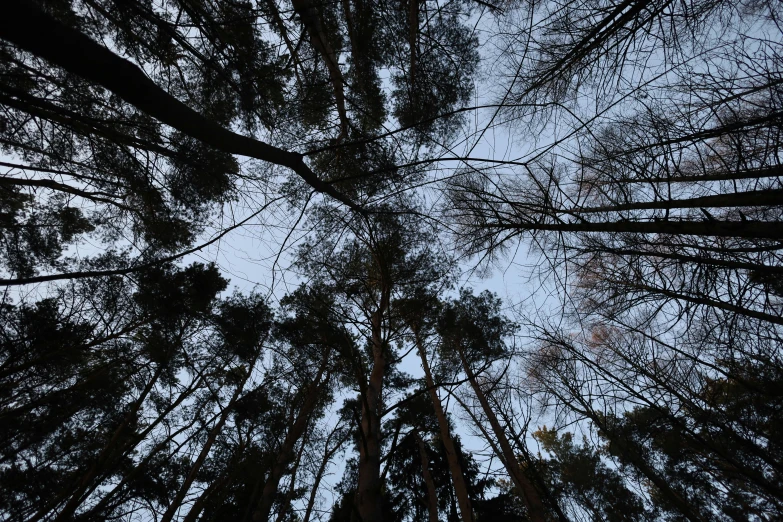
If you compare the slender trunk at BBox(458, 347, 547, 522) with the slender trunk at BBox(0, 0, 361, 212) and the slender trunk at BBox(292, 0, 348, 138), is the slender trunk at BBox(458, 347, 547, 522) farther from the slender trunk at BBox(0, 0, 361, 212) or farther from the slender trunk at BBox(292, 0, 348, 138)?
the slender trunk at BBox(292, 0, 348, 138)

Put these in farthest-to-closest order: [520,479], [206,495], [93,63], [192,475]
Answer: [520,479], [192,475], [206,495], [93,63]

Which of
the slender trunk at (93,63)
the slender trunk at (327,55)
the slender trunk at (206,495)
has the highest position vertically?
the slender trunk at (327,55)

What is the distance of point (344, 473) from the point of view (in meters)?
9.32

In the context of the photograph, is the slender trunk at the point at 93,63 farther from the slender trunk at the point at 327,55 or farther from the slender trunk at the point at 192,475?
the slender trunk at the point at 192,475

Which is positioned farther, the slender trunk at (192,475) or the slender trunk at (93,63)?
the slender trunk at (192,475)

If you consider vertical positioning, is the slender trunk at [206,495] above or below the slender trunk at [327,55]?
below

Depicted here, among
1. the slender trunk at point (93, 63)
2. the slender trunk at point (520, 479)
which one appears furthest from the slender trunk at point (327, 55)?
the slender trunk at point (520, 479)

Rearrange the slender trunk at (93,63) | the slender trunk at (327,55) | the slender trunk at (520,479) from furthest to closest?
the slender trunk at (520,479), the slender trunk at (327,55), the slender trunk at (93,63)

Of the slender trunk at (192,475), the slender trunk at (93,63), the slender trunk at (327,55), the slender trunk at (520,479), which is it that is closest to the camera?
the slender trunk at (93,63)

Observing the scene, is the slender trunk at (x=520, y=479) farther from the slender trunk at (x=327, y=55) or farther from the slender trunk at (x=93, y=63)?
the slender trunk at (x=327, y=55)

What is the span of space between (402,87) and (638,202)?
3.54 metres

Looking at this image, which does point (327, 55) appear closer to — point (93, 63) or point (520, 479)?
point (93, 63)

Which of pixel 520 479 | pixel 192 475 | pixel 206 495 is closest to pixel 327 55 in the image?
pixel 206 495

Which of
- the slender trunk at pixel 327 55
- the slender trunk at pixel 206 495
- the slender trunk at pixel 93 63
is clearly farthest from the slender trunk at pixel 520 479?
the slender trunk at pixel 327 55
